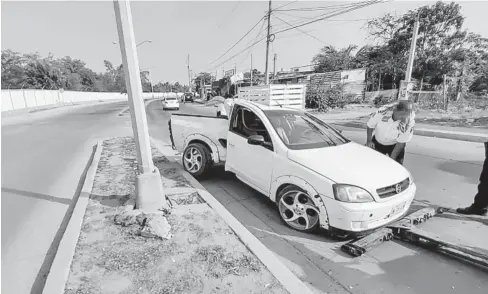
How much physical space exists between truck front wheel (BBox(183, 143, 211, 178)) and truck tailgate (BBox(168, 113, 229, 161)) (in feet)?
0.52

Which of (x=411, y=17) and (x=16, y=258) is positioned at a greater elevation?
(x=411, y=17)

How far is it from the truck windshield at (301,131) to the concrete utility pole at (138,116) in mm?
1927

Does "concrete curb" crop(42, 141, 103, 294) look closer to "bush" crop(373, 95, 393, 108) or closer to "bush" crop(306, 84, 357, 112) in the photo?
"bush" crop(306, 84, 357, 112)

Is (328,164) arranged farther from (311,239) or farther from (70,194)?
(70,194)

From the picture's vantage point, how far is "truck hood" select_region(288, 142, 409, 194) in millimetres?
3152

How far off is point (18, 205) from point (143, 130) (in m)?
2.63

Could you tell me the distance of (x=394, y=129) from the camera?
15.0ft

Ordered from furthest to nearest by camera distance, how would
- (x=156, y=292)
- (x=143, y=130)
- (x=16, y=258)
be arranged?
1. (x=143, y=130)
2. (x=16, y=258)
3. (x=156, y=292)

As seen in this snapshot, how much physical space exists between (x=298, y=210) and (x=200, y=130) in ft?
9.18

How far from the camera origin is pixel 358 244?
3076mm

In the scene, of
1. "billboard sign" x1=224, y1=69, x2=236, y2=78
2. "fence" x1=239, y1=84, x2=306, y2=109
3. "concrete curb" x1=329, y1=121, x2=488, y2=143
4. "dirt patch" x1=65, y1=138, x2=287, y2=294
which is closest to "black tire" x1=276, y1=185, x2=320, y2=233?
"dirt patch" x1=65, y1=138, x2=287, y2=294

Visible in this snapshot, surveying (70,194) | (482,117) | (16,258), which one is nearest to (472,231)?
(16,258)

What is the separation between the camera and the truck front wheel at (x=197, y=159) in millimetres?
5296

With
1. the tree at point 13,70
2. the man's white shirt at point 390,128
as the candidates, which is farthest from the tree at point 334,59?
the tree at point 13,70
